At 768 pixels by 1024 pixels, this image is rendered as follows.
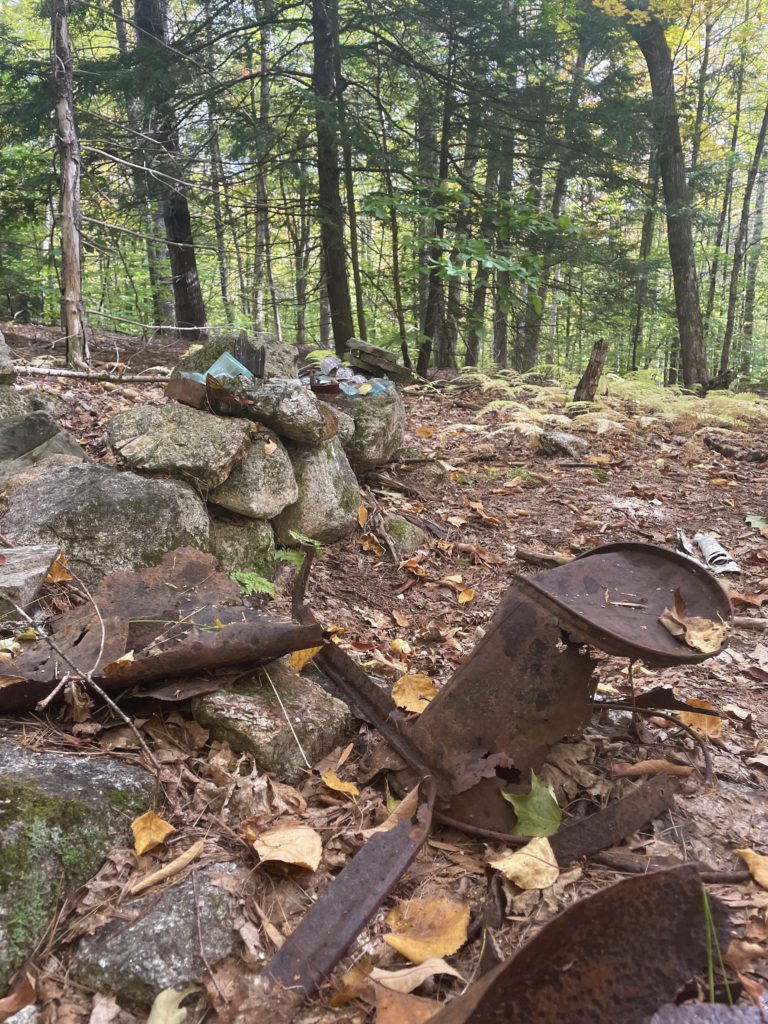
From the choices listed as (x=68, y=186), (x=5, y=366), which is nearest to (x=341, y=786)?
(x=5, y=366)

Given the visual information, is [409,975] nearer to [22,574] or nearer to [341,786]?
[341,786]

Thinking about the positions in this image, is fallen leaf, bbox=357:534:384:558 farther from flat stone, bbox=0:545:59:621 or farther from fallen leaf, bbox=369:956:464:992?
fallen leaf, bbox=369:956:464:992

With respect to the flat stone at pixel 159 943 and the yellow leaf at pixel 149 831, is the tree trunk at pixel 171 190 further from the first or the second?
the flat stone at pixel 159 943

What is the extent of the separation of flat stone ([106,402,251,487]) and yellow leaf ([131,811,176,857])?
2.03 m

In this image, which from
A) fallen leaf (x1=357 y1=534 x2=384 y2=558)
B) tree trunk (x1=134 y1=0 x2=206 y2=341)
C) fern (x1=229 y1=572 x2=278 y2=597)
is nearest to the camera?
fern (x1=229 y1=572 x2=278 y2=597)

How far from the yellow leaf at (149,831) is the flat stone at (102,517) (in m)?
1.39

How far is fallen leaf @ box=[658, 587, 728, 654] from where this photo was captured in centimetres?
157

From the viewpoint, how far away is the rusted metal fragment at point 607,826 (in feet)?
5.06

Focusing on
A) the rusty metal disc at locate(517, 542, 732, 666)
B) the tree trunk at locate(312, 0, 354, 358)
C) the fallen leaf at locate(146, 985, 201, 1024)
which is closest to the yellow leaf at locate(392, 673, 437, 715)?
the rusty metal disc at locate(517, 542, 732, 666)

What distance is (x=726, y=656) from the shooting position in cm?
294

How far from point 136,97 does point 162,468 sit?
6674mm

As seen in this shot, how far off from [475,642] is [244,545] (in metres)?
1.41

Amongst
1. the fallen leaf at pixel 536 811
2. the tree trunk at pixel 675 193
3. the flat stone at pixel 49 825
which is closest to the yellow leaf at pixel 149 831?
the flat stone at pixel 49 825

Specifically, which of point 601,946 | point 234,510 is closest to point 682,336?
point 234,510
